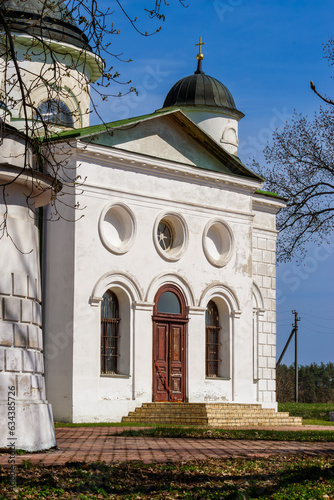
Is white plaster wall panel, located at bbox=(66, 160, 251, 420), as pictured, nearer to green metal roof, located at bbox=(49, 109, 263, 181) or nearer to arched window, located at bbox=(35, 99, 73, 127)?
green metal roof, located at bbox=(49, 109, 263, 181)

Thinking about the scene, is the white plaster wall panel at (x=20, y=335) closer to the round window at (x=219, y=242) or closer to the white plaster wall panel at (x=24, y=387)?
the white plaster wall panel at (x=24, y=387)

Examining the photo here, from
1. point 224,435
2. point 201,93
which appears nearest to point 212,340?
point 224,435

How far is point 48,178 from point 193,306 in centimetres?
1233

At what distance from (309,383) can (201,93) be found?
60108 millimetres

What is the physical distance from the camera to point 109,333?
22766 mm

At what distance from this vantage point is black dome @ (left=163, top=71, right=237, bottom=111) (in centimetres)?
3036

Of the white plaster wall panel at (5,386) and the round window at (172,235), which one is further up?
the round window at (172,235)

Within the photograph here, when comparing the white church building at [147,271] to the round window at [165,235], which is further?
the round window at [165,235]

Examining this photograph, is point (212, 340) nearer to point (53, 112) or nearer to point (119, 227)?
point (119, 227)

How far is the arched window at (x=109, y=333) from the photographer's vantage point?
22.6 metres

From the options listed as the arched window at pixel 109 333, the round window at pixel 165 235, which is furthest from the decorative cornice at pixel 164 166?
the arched window at pixel 109 333

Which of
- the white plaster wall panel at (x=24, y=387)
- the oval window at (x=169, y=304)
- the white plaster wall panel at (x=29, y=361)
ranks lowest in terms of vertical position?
the white plaster wall panel at (x=24, y=387)

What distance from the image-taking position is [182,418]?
2162cm

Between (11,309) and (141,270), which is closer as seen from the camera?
(11,309)
